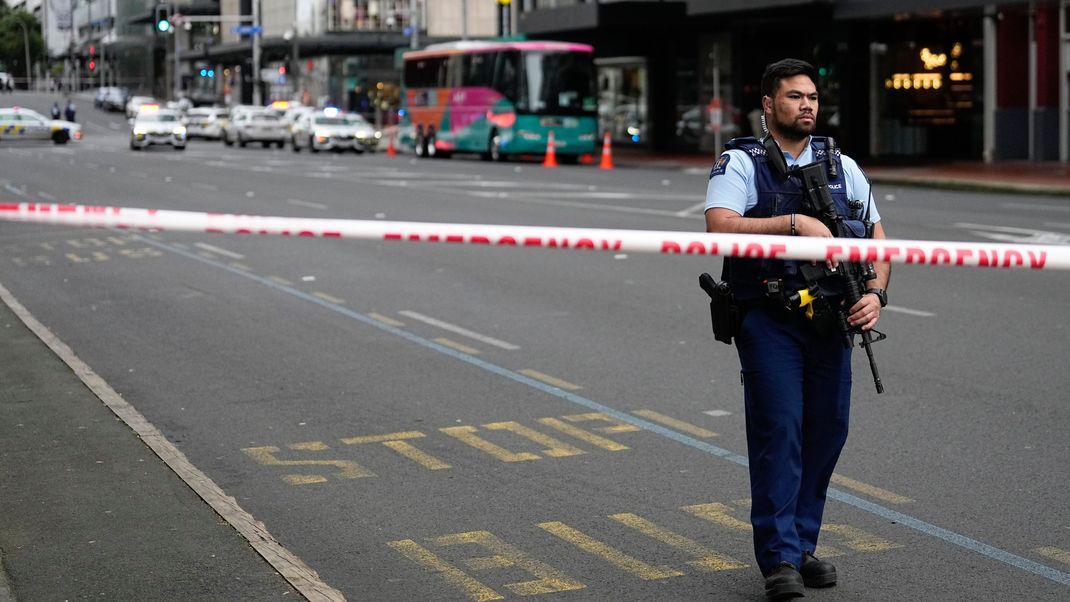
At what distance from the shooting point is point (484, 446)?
27.2 ft

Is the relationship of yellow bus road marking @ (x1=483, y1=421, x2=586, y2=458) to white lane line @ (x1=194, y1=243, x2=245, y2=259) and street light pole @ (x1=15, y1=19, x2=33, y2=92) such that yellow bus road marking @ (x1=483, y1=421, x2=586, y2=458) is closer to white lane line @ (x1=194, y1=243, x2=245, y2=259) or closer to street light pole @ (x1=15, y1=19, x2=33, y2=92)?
white lane line @ (x1=194, y1=243, x2=245, y2=259)

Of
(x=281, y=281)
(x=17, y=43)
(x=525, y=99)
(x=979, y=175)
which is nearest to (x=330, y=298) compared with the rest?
(x=281, y=281)

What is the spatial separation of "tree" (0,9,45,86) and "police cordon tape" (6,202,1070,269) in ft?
542

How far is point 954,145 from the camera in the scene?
42125mm

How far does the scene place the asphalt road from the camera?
20.5 ft

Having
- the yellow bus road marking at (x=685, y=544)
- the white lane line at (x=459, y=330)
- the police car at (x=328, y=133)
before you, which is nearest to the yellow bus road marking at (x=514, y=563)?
the yellow bus road marking at (x=685, y=544)

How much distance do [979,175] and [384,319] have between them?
2285cm

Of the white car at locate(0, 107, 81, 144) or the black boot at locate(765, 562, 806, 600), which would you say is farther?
the white car at locate(0, 107, 81, 144)

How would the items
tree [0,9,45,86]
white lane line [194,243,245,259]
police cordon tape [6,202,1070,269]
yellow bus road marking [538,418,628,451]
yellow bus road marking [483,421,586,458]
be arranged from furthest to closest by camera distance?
1. tree [0,9,45,86]
2. white lane line [194,243,245,259]
3. yellow bus road marking [538,418,628,451]
4. yellow bus road marking [483,421,586,458]
5. police cordon tape [6,202,1070,269]

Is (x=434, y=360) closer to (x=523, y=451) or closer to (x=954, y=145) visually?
(x=523, y=451)

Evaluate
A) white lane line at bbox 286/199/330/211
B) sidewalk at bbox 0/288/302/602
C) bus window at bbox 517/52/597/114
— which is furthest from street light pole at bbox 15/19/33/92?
sidewalk at bbox 0/288/302/602

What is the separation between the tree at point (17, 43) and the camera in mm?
164125

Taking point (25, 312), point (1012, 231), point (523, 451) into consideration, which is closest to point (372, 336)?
point (25, 312)

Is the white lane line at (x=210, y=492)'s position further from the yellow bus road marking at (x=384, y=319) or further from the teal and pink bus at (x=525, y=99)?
the teal and pink bus at (x=525, y=99)
